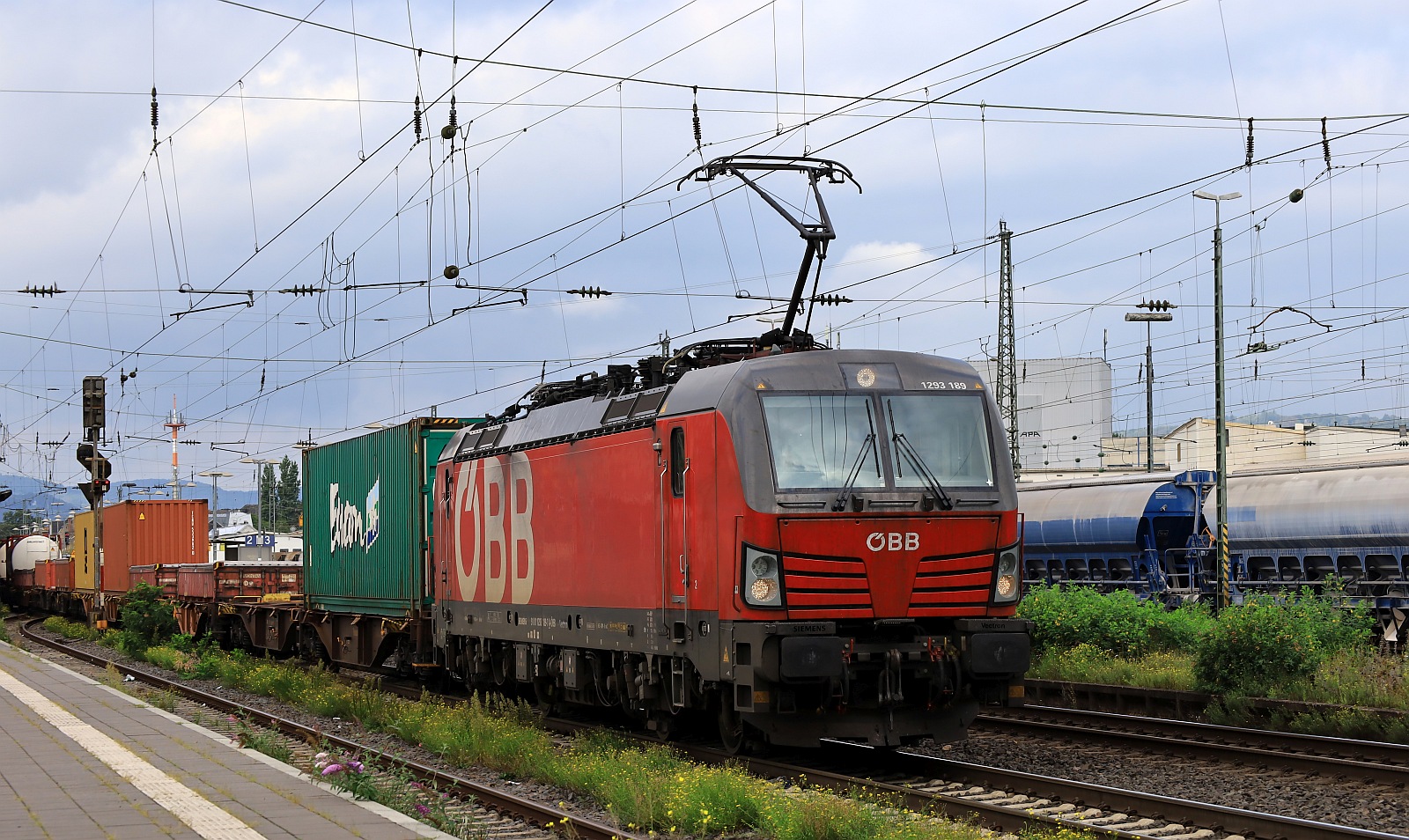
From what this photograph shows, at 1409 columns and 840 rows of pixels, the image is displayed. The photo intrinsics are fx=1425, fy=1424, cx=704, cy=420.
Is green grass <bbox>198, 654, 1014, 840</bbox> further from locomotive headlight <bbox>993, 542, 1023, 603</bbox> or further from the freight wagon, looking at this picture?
the freight wagon

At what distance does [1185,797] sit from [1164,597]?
19.4 metres

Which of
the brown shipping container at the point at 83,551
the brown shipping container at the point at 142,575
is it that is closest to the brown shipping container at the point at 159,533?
the brown shipping container at the point at 142,575

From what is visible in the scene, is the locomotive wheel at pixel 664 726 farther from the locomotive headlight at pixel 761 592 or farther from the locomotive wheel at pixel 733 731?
the locomotive headlight at pixel 761 592

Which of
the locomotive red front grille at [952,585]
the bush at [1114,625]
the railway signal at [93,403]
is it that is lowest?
the bush at [1114,625]

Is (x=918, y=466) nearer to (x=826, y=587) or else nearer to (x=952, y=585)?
(x=952, y=585)

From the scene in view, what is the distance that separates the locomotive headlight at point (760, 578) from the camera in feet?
40.9

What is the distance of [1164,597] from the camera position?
30375 millimetres

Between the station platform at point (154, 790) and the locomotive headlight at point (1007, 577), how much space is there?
5.85 metres

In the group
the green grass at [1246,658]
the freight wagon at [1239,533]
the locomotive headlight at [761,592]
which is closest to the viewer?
the locomotive headlight at [761,592]

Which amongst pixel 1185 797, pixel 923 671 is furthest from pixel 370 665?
pixel 1185 797

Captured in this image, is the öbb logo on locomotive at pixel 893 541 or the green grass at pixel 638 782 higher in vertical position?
the öbb logo on locomotive at pixel 893 541

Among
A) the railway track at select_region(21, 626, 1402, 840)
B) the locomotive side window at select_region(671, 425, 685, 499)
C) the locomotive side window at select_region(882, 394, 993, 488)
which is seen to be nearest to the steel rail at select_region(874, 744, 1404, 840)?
the railway track at select_region(21, 626, 1402, 840)

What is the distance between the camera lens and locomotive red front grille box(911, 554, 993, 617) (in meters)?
12.9

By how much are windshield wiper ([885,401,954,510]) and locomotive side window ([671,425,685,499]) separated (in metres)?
2.00
